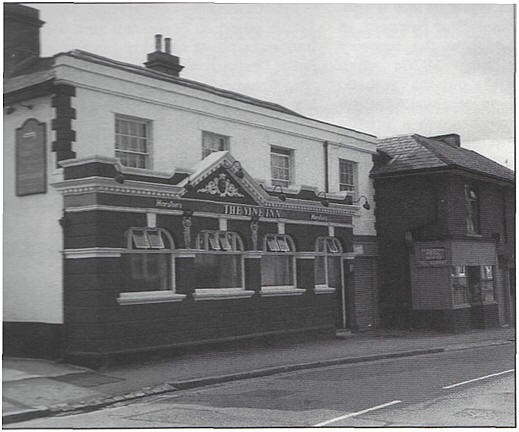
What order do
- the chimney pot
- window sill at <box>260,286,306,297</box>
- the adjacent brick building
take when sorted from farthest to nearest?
the adjacent brick building → window sill at <box>260,286,306,297</box> → the chimney pot

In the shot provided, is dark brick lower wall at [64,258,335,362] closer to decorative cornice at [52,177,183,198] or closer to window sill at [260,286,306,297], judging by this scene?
window sill at [260,286,306,297]

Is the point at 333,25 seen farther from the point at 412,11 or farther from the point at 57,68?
the point at 57,68

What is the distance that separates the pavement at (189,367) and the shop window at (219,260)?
1312 millimetres

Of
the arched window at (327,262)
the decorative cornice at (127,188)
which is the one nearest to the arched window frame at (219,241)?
the decorative cornice at (127,188)

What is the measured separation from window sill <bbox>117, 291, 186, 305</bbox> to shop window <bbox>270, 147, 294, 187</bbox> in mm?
3923

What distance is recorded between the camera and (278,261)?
58.6 feet

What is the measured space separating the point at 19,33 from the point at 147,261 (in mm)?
5168

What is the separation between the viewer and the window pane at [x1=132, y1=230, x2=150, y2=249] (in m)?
14.1

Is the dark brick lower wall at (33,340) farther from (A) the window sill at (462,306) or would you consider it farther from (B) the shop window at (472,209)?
(B) the shop window at (472,209)

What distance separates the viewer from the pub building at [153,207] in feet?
39.1

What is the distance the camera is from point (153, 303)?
1424 centimetres

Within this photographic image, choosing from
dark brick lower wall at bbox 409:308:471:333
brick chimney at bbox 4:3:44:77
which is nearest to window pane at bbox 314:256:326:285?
dark brick lower wall at bbox 409:308:471:333

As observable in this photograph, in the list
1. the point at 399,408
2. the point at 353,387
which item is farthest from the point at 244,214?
the point at 399,408

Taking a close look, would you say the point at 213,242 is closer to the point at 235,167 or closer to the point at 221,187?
the point at 221,187
